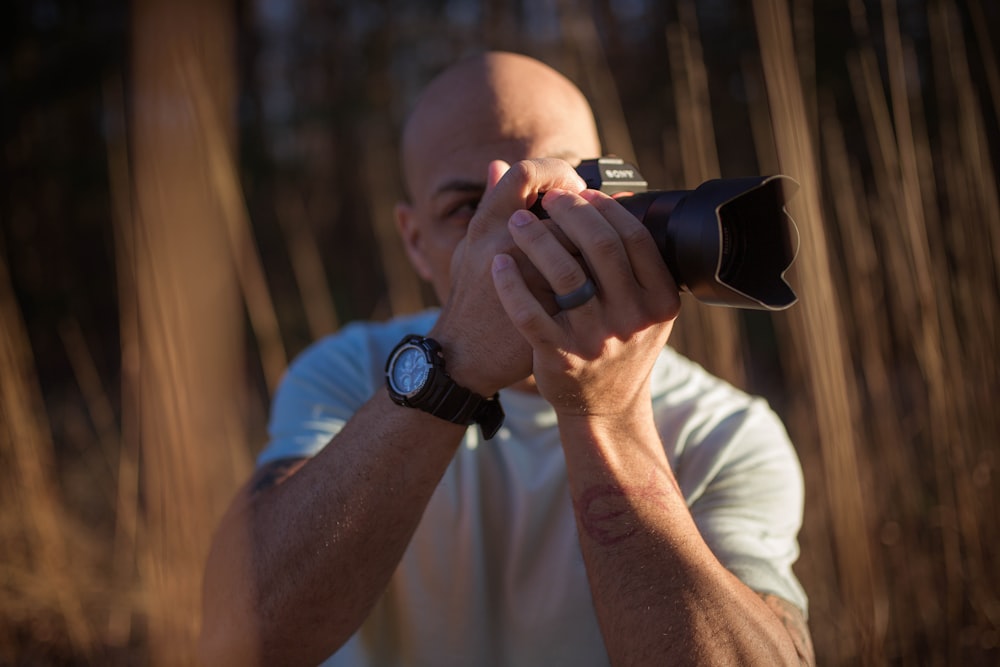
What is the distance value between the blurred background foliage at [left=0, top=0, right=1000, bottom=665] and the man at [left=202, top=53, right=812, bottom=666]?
10.9 inches

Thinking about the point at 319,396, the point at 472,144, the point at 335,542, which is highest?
the point at 472,144

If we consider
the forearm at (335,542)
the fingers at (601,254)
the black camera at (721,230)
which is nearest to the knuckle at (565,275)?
the fingers at (601,254)

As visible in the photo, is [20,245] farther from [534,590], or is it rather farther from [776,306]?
[776,306]

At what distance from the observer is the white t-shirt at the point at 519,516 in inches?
40.4

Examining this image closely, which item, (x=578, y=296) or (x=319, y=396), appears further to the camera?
(x=319, y=396)

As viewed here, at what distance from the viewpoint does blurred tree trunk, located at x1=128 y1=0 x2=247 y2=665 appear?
3.40 ft

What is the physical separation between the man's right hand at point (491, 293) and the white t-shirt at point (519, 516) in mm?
307

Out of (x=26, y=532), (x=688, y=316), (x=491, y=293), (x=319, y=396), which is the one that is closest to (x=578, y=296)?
(x=491, y=293)

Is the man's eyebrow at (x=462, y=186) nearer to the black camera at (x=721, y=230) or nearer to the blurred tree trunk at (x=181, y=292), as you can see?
the black camera at (x=721, y=230)

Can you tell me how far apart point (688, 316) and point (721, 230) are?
1257mm

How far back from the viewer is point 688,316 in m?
1.94

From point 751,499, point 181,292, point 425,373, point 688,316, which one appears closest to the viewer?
point 425,373

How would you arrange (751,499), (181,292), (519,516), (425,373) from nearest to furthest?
1. (425,373)
2. (751,499)
3. (519,516)
4. (181,292)

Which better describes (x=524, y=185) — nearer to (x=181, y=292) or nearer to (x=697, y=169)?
(x=181, y=292)
